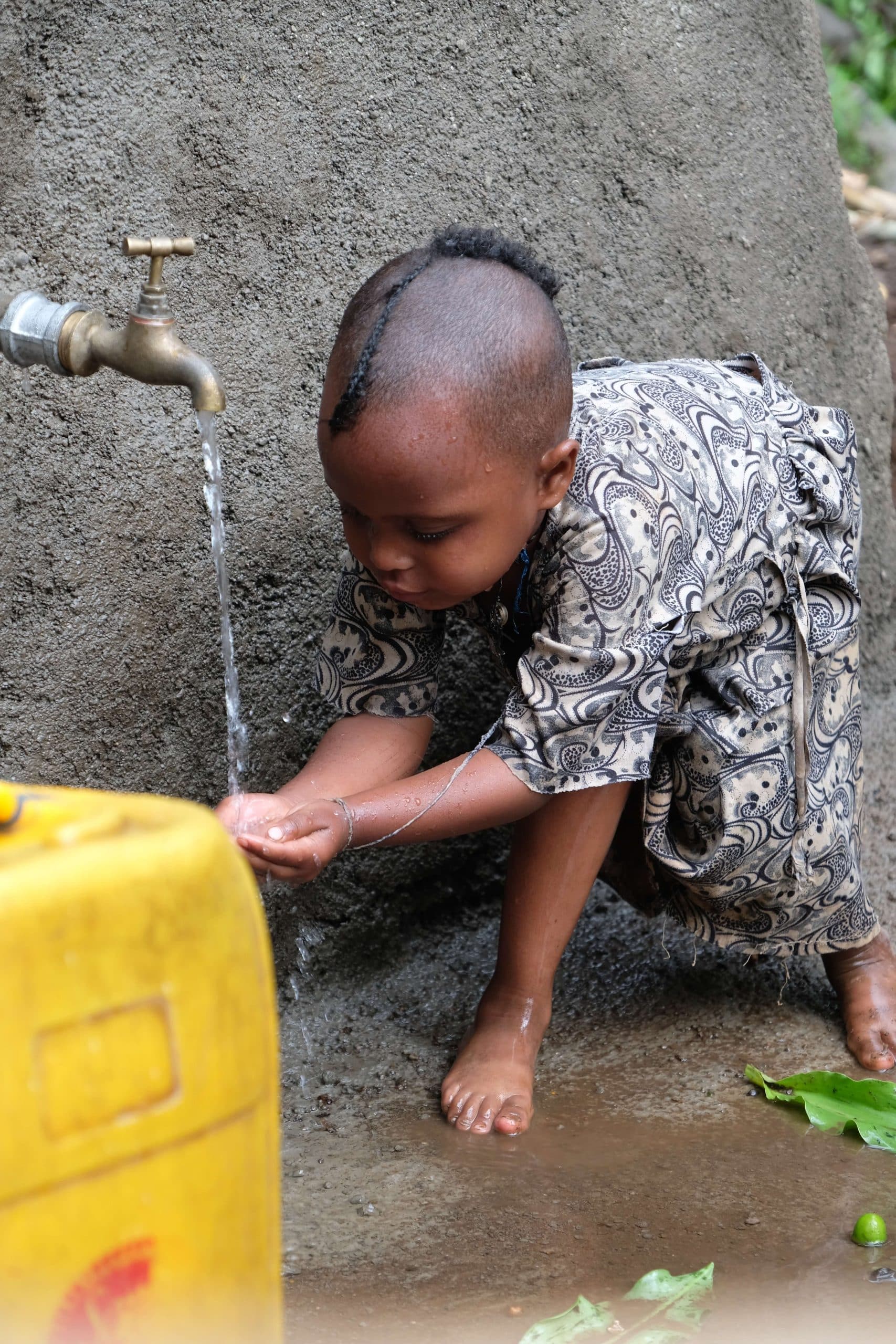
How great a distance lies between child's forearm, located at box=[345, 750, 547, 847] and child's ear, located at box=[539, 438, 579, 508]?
33 cm

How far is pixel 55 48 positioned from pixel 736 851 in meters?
1.41

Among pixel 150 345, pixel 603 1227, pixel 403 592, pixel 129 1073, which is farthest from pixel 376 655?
pixel 129 1073

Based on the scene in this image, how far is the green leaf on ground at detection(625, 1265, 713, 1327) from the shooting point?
150 centimetres

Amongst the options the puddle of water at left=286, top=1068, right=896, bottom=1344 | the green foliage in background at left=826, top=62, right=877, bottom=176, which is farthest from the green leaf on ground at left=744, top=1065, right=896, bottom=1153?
the green foliage in background at left=826, top=62, right=877, bottom=176

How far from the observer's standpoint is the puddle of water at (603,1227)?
1.50 m

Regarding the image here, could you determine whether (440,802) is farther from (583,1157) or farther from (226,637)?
(583,1157)

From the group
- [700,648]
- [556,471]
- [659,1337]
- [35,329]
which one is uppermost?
[35,329]

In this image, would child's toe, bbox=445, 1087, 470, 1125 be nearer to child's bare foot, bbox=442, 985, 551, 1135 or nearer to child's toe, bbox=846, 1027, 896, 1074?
child's bare foot, bbox=442, 985, 551, 1135

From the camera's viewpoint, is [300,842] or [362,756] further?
[362,756]

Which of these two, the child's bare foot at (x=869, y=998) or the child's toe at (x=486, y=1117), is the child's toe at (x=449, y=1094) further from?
the child's bare foot at (x=869, y=998)

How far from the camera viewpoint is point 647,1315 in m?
1.49

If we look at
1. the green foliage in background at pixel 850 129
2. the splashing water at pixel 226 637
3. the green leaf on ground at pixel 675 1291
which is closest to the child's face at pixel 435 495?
the splashing water at pixel 226 637

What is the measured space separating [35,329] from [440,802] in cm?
71

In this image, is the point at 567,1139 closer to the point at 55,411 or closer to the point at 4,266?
the point at 55,411
